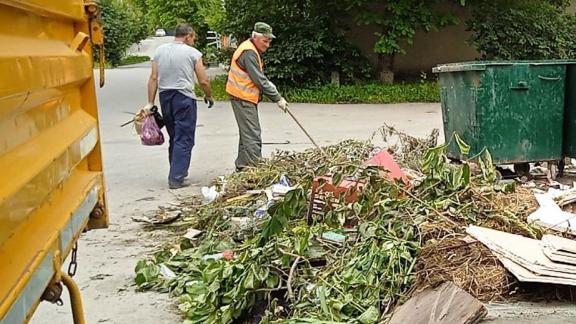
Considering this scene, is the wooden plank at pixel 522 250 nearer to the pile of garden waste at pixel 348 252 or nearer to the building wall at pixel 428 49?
the pile of garden waste at pixel 348 252

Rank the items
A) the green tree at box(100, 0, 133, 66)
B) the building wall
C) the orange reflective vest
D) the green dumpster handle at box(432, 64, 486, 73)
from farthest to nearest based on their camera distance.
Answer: the green tree at box(100, 0, 133, 66) < the building wall < the orange reflective vest < the green dumpster handle at box(432, 64, 486, 73)

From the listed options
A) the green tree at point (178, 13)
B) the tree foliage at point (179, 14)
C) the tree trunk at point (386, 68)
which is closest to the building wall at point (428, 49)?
the tree trunk at point (386, 68)

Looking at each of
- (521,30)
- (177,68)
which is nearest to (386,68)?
(521,30)

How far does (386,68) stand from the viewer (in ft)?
64.4

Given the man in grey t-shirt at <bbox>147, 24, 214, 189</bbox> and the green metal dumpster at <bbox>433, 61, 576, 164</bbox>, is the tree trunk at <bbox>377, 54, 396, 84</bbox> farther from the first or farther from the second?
the green metal dumpster at <bbox>433, 61, 576, 164</bbox>

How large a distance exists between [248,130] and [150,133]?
1.06 m

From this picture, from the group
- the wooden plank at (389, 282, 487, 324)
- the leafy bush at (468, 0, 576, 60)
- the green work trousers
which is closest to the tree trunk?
the leafy bush at (468, 0, 576, 60)

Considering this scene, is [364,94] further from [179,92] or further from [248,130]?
[179,92]

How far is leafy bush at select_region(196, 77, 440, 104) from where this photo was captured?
58.5 feet

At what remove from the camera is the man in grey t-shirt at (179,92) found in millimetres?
8180

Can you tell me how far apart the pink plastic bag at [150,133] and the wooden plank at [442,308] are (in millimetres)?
4904

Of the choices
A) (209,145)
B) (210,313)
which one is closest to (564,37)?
(209,145)

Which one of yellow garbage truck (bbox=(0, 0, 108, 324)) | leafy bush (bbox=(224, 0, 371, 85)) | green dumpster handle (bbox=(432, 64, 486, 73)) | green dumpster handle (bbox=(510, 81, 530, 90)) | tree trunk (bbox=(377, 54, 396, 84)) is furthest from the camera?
tree trunk (bbox=(377, 54, 396, 84))

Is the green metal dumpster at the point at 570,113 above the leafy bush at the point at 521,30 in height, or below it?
below
